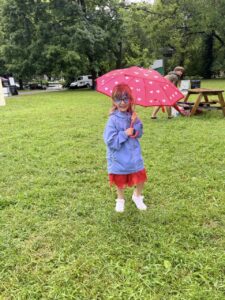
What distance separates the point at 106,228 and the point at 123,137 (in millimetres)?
790

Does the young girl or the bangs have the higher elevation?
the bangs

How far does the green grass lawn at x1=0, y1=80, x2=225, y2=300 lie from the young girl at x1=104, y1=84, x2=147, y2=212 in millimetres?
418

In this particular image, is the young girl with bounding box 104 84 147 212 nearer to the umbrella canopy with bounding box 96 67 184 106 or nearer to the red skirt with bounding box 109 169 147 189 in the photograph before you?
the red skirt with bounding box 109 169 147 189

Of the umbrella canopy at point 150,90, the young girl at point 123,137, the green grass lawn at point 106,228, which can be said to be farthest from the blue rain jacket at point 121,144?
the umbrella canopy at point 150,90

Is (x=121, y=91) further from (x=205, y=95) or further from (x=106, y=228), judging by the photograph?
(x=205, y=95)

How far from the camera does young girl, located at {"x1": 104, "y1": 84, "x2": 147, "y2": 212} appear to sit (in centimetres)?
275

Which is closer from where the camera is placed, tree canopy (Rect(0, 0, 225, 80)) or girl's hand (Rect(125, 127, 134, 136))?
girl's hand (Rect(125, 127, 134, 136))

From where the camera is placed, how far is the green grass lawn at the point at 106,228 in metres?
2.05

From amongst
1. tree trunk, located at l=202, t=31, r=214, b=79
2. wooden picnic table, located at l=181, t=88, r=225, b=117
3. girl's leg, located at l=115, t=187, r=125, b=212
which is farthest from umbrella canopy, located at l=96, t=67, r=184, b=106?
tree trunk, located at l=202, t=31, r=214, b=79

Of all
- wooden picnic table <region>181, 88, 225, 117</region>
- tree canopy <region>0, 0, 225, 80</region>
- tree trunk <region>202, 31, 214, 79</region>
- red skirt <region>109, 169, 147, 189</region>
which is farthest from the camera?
tree trunk <region>202, 31, 214, 79</region>

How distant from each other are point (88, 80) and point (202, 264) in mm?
28922

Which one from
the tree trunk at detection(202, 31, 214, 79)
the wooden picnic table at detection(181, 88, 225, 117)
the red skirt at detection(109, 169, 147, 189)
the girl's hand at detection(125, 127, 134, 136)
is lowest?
the red skirt at detection(109, 169, 147, 189)

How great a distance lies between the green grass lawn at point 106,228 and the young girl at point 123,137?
1.37 ft

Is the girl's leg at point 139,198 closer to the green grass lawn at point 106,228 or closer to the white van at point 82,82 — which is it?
the green grass lawn at point 106,228
